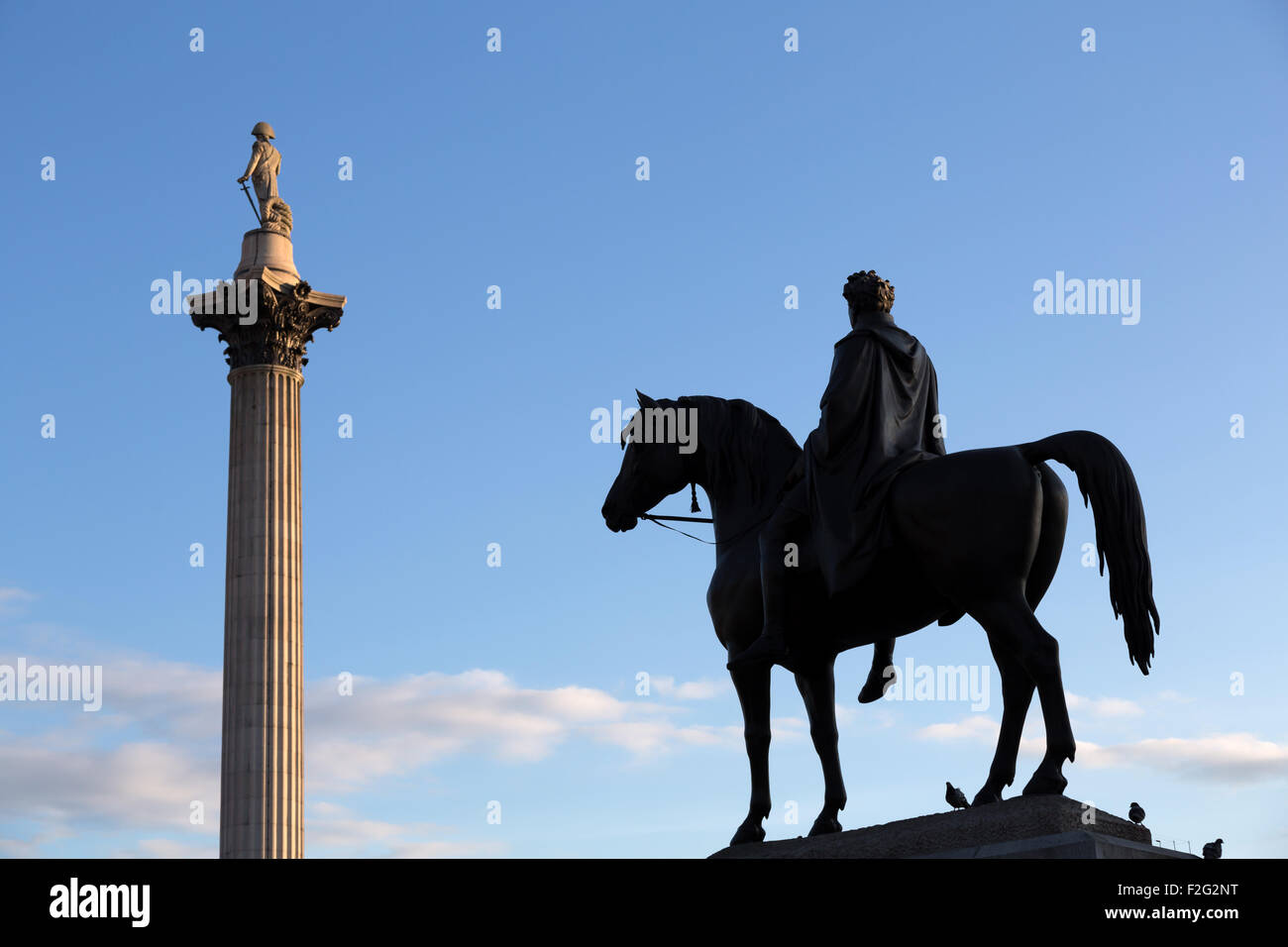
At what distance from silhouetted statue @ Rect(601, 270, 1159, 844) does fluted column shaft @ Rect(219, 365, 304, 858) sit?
18.7 meters

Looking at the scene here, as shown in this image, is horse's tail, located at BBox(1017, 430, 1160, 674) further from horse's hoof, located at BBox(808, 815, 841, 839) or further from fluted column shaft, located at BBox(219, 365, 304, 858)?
fluted column shaft, located at BBox(219, 365, 304, 858)

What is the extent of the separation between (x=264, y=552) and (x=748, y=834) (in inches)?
807

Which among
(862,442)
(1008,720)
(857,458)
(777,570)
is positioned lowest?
(1008,720)

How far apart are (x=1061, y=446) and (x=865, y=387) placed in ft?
4.41

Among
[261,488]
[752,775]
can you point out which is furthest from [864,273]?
[261,488]

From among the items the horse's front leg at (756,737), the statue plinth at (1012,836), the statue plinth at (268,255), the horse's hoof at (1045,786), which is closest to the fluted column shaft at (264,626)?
the statue plinth at (268,255)

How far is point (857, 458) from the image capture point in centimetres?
1038

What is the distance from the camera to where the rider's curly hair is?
10992mm

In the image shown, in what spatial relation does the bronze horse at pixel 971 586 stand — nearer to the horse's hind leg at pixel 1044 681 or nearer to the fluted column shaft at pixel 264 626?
the horse's hind leg at pixel 1044 681

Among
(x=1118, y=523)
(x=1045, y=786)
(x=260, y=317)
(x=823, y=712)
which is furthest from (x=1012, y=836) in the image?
(x=260, y=317)

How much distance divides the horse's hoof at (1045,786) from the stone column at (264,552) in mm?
20834

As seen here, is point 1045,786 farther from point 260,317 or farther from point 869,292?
point 260,317
